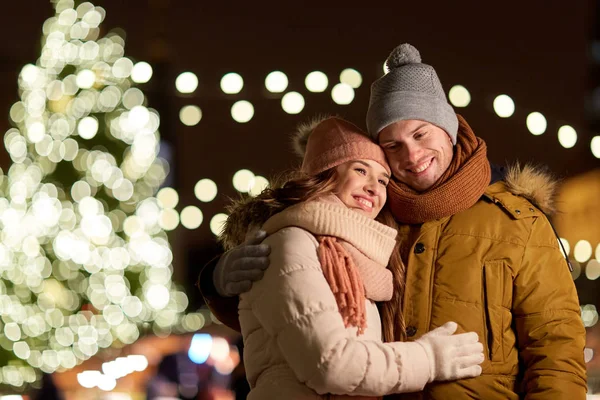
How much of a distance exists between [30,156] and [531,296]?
31.0 ft

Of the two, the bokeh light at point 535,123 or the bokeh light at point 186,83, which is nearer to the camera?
the bokeh light at point 535,123

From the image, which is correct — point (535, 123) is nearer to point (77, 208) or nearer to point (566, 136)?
point (566, 136)

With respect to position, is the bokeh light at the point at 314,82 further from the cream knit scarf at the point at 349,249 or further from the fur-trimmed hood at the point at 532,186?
the cream knit scarf at the point at 349,249

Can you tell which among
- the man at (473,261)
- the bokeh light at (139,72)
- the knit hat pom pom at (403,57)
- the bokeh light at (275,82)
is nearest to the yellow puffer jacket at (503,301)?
the man at (473,261)

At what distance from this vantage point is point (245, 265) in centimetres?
332

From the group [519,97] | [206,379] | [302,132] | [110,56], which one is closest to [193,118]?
[110,56]

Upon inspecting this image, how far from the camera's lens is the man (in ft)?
11.1

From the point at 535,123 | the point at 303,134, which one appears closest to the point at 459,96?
the point at 535,123

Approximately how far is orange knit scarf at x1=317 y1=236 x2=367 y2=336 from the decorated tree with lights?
891cm

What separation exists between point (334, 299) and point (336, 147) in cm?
65

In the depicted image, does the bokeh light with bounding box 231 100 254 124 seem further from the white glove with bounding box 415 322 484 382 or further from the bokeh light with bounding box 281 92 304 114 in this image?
the white glove with bounding box 415 322 484 382

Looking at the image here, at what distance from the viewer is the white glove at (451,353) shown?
10.6ft

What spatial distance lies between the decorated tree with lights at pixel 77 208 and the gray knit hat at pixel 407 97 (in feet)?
27.9

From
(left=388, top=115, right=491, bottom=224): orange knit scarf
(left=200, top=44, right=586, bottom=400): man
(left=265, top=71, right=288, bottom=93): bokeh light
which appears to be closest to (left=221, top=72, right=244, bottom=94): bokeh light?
(left=265, top=71, right=288, bottom=93): bokeh light
